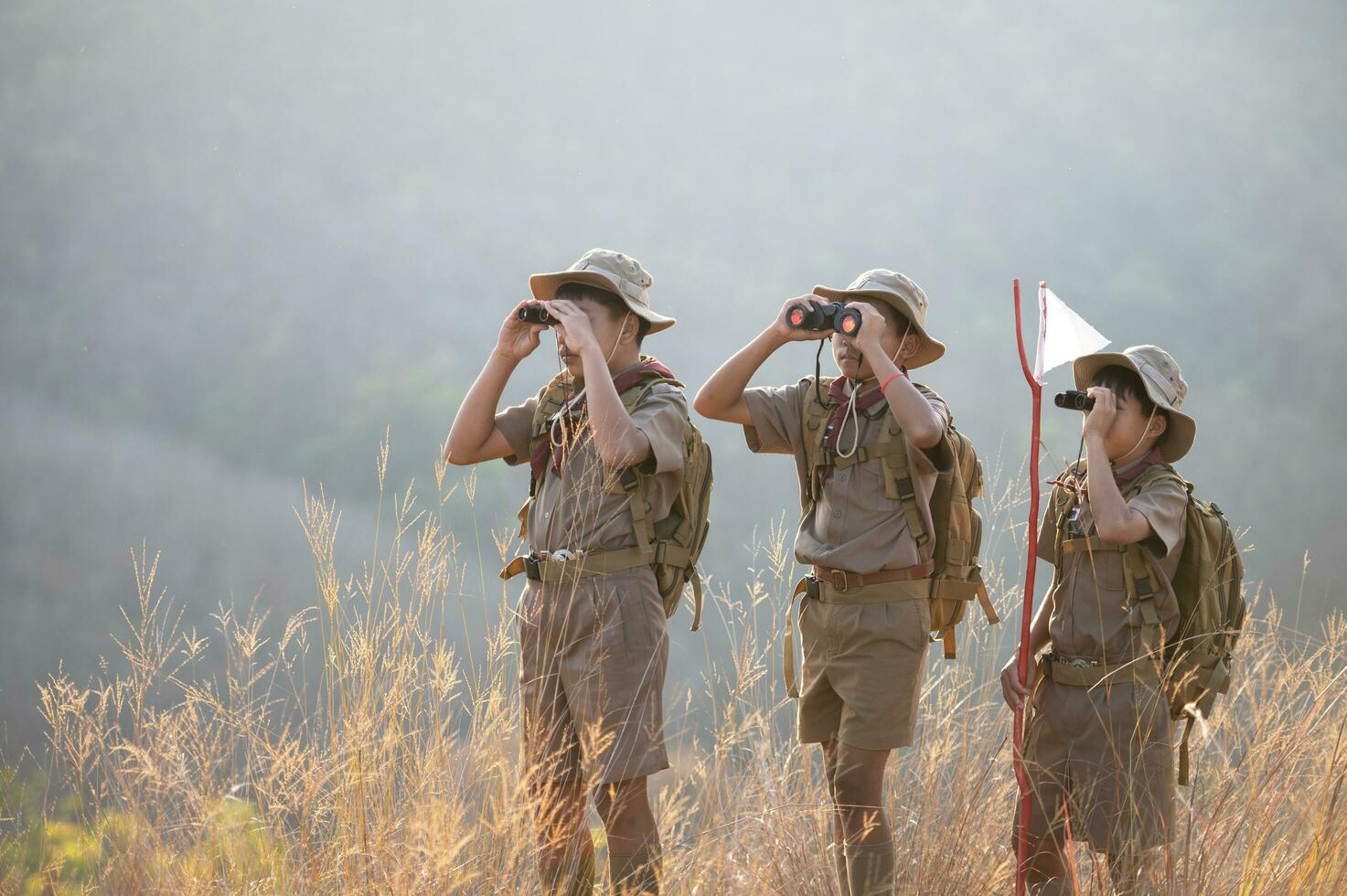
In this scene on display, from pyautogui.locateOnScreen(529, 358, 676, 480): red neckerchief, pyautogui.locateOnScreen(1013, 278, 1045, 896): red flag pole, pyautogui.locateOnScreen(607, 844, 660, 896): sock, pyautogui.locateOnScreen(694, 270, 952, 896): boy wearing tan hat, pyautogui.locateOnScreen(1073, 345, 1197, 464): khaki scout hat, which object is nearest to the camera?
pyautogui.locateOnScreen(1013, 278, 1045, 896): red flag pole

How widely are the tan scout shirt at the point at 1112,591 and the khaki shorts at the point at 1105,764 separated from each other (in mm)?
111

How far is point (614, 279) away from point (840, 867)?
1653mm

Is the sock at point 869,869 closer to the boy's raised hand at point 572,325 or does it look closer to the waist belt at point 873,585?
the waist belt at point 873,585

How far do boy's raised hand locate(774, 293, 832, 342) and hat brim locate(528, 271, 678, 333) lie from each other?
0.33 meters

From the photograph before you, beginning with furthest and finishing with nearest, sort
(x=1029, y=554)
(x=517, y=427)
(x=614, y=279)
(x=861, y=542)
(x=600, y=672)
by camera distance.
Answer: (x=517, y=427)
(x=614, y=279)
(x=861, y=542)
(x=600, y=672)
(x=1029, y=554)

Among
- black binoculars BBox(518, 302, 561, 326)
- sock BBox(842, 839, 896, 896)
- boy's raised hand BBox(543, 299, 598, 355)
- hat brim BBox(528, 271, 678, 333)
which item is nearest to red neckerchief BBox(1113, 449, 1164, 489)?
sock BBox(842, 839, 896, 896)

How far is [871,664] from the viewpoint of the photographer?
316 cm

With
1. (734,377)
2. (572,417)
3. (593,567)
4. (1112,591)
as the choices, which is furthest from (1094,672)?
(572,417)

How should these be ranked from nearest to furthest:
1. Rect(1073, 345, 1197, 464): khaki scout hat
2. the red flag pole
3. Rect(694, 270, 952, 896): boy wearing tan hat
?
the red flag pole < Rect(694, 270, 952, 896): boy wearing tan hat < Rect(1073, 345, 1197, 464): khaki scout hat

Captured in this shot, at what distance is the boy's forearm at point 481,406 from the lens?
334cm

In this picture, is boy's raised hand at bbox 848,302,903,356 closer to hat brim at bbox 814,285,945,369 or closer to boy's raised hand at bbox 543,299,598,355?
hat brim at bbox 814,285,945,369

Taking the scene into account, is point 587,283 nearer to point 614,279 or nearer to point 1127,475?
point 614,279

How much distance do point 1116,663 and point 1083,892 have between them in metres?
0.60

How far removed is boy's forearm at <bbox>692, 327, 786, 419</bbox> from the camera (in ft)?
11.0
